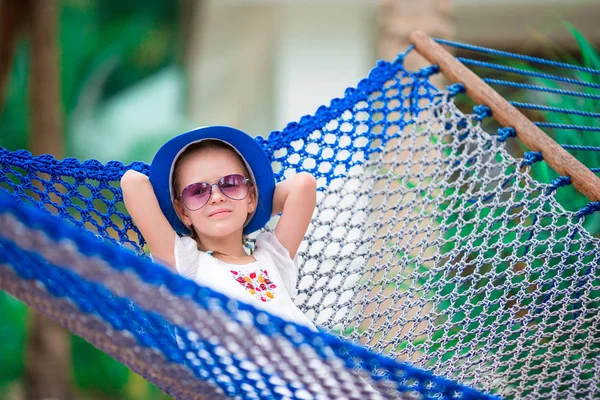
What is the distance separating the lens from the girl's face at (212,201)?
1543mm

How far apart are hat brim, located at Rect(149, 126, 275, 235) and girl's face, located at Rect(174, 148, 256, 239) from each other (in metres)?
0.02

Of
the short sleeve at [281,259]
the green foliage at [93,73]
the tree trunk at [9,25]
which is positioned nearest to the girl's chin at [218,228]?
the short sleeve at [281,259]

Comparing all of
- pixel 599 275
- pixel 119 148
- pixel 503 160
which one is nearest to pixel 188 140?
pixel 503 160

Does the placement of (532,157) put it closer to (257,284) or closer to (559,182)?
(559,182)

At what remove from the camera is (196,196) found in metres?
1.54

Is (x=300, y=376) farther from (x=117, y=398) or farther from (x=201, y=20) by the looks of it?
(x=201, y=20)

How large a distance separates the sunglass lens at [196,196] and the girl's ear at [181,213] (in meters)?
0.05

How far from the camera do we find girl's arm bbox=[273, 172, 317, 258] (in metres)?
1.65

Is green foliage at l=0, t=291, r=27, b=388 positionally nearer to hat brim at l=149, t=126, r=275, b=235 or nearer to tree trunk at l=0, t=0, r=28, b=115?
tree trunk at l=0, t=0, r=28, b=115

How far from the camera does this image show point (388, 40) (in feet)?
10.1

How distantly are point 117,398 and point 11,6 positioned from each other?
14.5 ft

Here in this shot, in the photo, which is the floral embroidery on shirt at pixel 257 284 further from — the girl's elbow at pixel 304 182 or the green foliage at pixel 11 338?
the green foliage at pixel 11 338

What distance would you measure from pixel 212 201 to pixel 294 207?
0.19 m

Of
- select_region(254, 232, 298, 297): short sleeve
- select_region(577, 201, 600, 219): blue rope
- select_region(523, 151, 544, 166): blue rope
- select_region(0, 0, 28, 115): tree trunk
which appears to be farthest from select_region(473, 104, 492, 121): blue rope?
select_region(0, 0, 28, 115): tree trunk
